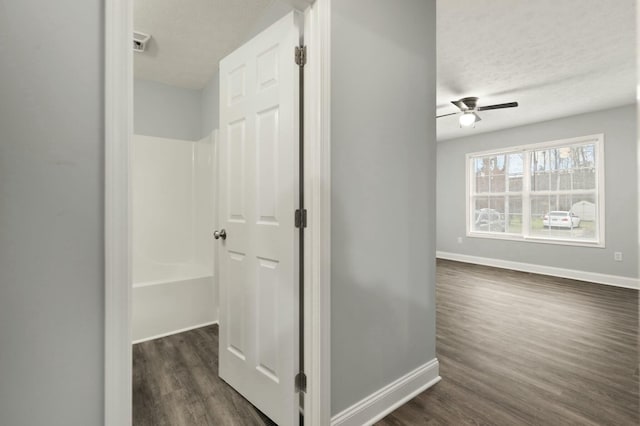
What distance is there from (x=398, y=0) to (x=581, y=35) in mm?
2014

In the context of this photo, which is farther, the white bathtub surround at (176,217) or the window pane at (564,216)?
the window pane at (564,216)

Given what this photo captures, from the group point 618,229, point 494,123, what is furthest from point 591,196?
point 494,123

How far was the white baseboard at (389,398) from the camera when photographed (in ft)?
5.13

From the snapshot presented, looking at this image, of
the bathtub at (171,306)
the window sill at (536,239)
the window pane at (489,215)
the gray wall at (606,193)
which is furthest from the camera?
the window pane at (489,215)

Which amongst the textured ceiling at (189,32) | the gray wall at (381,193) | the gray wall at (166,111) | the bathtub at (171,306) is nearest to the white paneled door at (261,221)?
the gray wall at (381,193)

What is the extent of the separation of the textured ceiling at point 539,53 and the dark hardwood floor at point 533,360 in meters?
2.63

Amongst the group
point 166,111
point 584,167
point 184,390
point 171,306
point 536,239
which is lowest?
point 184,390

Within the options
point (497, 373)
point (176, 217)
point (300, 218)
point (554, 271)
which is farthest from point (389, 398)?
point (554, 271)

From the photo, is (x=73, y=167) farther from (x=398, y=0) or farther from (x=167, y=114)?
(x=167, y=114)

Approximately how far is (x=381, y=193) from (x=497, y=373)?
158 cm

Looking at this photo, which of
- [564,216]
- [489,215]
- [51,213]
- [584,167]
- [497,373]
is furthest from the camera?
[489,215]

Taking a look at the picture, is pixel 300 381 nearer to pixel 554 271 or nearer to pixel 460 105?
pixel 460 105

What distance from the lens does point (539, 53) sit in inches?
116

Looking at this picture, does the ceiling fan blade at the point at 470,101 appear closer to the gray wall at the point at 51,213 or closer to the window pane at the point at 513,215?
the window pane at the point at 513,215
